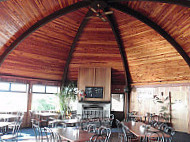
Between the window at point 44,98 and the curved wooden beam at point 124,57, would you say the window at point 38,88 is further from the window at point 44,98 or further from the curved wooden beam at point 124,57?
the curved wooden beam at point 124,57

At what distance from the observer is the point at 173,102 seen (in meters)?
9.82

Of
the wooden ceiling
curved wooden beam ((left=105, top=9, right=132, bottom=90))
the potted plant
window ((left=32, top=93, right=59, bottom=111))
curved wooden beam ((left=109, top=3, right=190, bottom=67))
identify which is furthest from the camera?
the potted plant

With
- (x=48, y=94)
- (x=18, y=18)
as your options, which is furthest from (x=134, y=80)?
(x=18, y=18)

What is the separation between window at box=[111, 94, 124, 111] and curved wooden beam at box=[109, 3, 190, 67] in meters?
4.91

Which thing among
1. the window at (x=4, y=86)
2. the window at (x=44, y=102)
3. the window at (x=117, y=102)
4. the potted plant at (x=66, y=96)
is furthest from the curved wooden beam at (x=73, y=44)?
the window at (x=117, y=102)

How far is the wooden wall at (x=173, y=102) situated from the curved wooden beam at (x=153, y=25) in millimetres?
1994

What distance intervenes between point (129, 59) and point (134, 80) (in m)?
Result: 1.68

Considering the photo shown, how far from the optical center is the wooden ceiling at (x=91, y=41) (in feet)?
22.3

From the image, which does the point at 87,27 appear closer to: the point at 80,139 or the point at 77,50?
the point at 77,50

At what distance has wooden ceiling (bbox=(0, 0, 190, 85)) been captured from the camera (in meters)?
6.79

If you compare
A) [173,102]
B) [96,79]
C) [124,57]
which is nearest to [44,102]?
[96,79]

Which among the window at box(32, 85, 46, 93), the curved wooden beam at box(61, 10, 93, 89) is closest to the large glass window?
the window at box(32, 85, 46, 93)

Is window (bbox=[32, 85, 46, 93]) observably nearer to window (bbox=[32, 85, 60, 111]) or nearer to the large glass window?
window (bbox=[32, 85, 60, 111])

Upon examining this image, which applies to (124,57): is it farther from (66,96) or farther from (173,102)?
(66,96)
